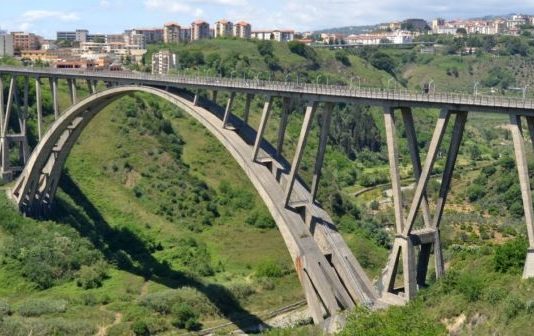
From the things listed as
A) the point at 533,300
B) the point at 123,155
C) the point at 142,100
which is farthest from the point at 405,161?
the point at 533,300

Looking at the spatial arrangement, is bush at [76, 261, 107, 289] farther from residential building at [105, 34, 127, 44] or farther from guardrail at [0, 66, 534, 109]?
residential building at [105, 34, 127, 44]

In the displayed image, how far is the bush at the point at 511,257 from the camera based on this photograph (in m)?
33.4

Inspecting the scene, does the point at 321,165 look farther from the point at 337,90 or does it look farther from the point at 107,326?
the point at 107,326

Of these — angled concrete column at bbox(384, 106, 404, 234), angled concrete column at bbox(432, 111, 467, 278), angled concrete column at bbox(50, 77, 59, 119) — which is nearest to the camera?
angled concrete column at bbox(432, 111, 467, 278)

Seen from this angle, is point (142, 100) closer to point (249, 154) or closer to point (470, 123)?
point (249, 154)

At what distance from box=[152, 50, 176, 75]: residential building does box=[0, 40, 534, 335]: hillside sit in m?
12.4

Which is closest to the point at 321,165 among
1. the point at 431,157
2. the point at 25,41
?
the point at 431,157

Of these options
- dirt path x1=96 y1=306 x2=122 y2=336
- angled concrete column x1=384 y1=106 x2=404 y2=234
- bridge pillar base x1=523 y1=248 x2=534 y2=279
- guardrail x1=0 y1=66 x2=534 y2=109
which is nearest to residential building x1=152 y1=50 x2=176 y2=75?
guardrail x1=0 y1=66 x2=534 y2=109

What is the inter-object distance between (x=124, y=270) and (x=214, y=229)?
507 inches

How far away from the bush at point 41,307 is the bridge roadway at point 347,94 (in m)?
17.6

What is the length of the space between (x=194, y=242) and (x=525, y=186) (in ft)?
132

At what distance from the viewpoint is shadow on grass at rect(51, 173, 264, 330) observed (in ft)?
174

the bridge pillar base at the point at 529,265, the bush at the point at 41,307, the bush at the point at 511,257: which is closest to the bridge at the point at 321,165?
the bridge pillar base at the point at 529,265

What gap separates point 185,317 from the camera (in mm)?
49781
